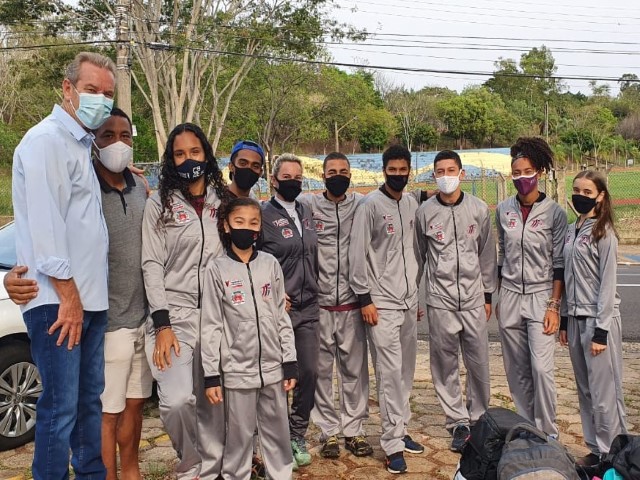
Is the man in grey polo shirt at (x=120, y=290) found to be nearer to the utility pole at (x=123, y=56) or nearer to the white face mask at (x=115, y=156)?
the white face mask at (x=115, y=156)

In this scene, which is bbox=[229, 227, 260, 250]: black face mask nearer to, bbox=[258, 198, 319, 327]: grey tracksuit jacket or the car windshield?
bbox=[258, 198, 319, 327]: grey tracksuit jacket

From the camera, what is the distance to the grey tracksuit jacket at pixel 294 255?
177 inches

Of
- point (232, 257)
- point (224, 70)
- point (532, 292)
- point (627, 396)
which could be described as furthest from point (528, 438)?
point (224, 70)

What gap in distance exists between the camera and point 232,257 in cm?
401

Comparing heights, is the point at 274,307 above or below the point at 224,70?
below

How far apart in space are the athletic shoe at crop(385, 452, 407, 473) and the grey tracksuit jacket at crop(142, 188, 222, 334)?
1698 millimetres

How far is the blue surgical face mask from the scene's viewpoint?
3.32m

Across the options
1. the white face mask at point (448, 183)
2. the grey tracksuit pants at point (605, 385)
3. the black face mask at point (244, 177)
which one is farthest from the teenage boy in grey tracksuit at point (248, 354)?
the grey tracksuit pants at point (605, 385)

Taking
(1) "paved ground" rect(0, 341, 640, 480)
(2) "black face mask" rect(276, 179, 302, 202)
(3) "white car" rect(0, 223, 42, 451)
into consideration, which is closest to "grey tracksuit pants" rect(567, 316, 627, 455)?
(1) "paved ground" rect(0, 341, 640, 480)

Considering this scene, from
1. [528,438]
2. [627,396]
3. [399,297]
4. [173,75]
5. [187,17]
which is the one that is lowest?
[627,396]

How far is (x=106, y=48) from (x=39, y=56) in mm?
4434

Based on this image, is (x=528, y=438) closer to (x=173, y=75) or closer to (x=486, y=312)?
(x=486, y=312)

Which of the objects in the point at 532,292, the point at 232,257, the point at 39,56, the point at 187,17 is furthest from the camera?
the point at 39,56

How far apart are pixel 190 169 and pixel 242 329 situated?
99 centimetres
